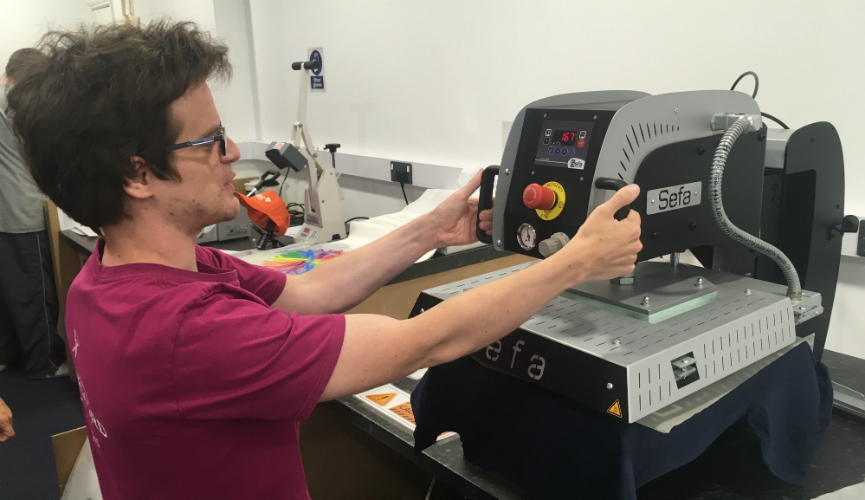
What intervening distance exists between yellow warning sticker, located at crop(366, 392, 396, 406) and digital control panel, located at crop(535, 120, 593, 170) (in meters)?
0.64

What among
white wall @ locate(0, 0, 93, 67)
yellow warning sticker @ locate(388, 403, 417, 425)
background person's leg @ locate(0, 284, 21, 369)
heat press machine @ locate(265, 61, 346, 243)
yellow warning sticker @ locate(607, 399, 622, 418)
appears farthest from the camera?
white wall @ locate(0, 0, 93, 67)

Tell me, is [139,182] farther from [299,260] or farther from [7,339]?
[7,339]

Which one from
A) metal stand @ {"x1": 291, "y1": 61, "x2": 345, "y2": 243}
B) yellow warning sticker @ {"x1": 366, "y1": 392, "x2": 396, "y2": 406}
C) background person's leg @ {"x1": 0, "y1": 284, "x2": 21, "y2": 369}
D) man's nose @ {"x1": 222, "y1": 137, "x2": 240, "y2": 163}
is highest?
man's nose @ {"x1": 222, "y1": 137, "x2": 240, "y2": 163}

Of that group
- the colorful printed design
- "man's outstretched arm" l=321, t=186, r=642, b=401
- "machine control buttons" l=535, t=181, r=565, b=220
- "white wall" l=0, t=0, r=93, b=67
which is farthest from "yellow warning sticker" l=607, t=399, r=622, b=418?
"white wall" l=0, t=0, r=93, b=67

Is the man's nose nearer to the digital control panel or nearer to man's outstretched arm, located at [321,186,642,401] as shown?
man's outstretched arm, located at [321,186,642,401]

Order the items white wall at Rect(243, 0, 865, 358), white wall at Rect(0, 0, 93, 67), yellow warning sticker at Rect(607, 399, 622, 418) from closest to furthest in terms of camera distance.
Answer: yellow warning sticker at Rect(607, 399, 622, 418)
white wall at Rect(243, 0, 865, 358)
white wall at Rect(0, 0, 93, 67)

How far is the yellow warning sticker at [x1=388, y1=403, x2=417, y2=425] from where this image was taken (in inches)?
46.1

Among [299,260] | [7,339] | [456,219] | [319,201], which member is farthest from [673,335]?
[7,339]

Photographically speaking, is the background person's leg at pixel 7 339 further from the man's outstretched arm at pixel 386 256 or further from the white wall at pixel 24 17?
the man's outstretched arm at pixel 386 256

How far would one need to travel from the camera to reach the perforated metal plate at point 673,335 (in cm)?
74

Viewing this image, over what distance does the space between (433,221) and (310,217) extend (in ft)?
3.63

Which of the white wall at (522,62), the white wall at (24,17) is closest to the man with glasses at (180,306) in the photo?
the white wall at (522,62)

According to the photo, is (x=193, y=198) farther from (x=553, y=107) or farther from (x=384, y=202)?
(x=384, y=202)

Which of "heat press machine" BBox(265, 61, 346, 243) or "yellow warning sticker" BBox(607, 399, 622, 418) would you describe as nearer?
"yellow warning sticker" BBox(607, 399, 622, 418)
